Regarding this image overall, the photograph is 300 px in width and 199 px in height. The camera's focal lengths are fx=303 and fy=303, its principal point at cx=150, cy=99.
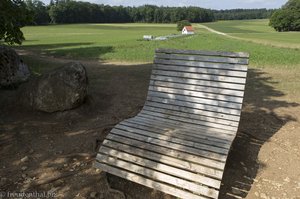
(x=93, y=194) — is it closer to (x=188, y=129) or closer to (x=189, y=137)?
(x=189, y=137)

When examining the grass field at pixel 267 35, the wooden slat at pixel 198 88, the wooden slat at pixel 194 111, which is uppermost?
the wooden slat at pixel 198 88

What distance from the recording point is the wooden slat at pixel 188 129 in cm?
411

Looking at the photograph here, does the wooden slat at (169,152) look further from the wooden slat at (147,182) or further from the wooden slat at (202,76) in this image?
the wooden slat at (202,76)

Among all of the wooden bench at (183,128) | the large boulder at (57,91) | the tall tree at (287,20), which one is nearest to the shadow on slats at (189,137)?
the wooden bench at (183,128)

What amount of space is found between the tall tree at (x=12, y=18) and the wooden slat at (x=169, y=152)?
484 centimetres

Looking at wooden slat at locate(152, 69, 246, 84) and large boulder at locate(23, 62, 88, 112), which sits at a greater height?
wooden slat at locate(152, 69, 246, 84)

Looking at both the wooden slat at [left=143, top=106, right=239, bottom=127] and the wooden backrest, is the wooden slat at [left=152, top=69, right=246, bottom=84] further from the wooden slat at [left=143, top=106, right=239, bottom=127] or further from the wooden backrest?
the wooden slat at [left=143, top=106, right=239, bottom=127]

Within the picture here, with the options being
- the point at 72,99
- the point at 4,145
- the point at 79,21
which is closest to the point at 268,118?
the point at 72,99

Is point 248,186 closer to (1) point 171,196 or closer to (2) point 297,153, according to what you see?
(1) point 171,196

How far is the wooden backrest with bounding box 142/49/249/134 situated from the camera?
469 centimetres

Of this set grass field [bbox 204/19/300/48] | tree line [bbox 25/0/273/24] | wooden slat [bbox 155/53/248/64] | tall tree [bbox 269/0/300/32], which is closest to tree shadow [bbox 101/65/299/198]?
wooden slat [bbox 155/53/248/64]

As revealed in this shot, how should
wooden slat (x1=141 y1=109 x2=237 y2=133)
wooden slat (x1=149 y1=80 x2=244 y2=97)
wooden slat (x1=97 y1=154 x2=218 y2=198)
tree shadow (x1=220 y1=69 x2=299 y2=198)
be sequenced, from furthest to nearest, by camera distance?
wooden slat (x1=149 y1=80 x2=244 y2=97), wooden slat (x1=141 y1=109 x2=237 y2=133), tree shadow (x1=220 y1=69 x2=299 y2=198), wooden slat (x1=97 y1=154 x2=218 y2=198)

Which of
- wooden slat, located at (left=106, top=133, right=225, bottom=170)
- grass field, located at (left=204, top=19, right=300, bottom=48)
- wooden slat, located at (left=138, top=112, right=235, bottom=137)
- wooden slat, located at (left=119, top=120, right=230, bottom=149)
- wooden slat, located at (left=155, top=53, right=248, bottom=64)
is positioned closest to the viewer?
wooden slat, located at (left=106, top=133, right=225, bottom=170)

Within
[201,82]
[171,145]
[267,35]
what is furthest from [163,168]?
[267,35]
